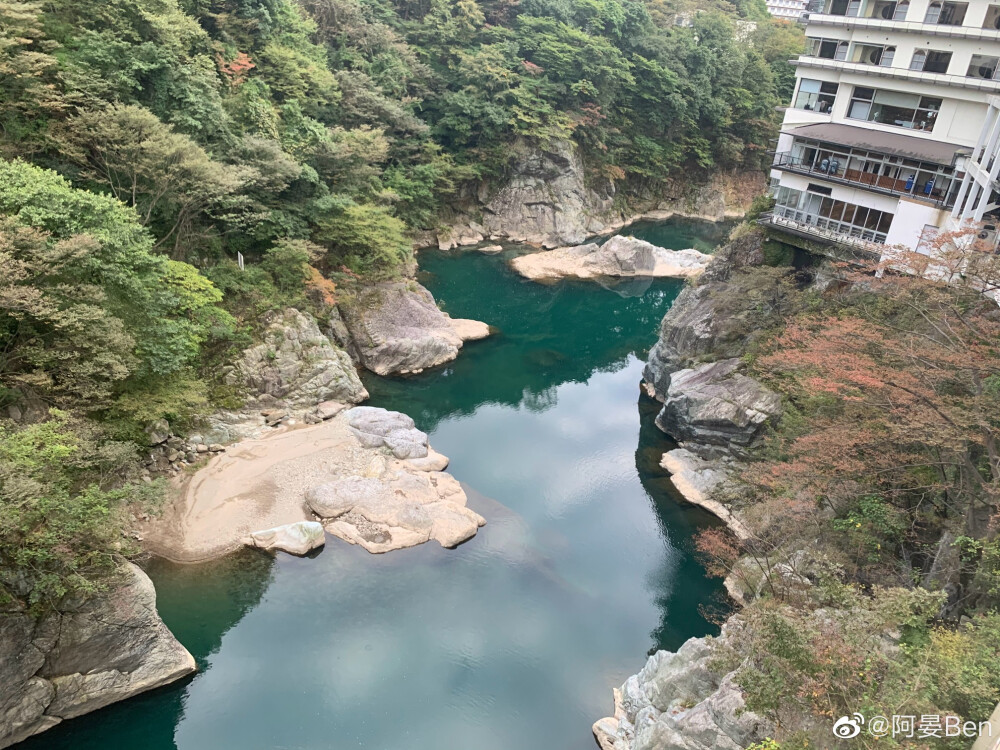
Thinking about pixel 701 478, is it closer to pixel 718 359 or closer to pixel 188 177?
pixel 718 359

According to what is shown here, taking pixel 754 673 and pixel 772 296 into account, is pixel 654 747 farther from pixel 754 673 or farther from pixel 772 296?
pixel 772 296

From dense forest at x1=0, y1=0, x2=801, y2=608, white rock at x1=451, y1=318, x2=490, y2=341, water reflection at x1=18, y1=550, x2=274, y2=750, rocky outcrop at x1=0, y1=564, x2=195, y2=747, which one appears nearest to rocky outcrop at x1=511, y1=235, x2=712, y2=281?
dense forest at x1=0, y1=0, x2=801, y2=608

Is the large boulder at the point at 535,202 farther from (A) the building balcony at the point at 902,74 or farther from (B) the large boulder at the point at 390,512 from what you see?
(B) the large boulder at the point at 390,512

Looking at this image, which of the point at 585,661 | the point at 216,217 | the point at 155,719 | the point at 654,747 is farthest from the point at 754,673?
the point at 216,217

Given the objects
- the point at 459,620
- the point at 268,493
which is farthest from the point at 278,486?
the point at 459,620

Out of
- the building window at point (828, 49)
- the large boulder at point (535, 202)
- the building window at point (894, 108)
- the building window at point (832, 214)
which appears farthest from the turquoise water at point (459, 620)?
the large boulder at point (535, 202)
